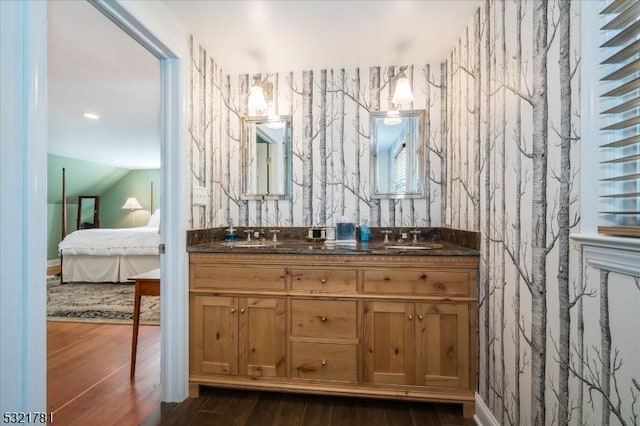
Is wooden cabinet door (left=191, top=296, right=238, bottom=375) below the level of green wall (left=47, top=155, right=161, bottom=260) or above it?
below

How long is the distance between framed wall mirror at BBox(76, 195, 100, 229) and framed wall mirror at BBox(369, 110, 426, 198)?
278 inches

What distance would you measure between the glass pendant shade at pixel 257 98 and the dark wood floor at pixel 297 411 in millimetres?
2074

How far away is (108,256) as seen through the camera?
174 inches

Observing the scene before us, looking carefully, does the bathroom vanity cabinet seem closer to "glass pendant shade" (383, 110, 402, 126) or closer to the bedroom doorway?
the bedroom doorway

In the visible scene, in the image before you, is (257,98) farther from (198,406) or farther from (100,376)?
(100,376)

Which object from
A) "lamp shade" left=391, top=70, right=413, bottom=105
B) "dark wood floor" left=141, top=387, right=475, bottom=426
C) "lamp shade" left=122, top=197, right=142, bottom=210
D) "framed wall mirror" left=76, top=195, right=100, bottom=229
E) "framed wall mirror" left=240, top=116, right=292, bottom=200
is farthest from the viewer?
"lamp shade" left=122, top=197, right=142, bottom=210

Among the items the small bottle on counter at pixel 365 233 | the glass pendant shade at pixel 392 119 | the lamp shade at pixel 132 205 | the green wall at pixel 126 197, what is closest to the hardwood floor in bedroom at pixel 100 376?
the small bottle on counter at pixel 365 233

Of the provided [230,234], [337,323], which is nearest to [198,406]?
[337,323]

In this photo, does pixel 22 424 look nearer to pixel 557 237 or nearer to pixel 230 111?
pixel 557 237

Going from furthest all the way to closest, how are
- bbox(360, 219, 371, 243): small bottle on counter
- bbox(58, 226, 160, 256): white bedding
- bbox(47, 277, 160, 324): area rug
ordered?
1. bbox(58, 226, 160, 256): white bedding
2. bbox(47, 277, 160, 324): area rug
3. bbox(360, 219, 371, 243): small bottle on counter

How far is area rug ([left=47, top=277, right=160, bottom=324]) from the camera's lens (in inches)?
121

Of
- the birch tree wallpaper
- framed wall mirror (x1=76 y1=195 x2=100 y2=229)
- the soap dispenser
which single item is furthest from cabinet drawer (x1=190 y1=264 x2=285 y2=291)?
framed wall mirror (x1=76 y1=195 x2=100 y2=229)

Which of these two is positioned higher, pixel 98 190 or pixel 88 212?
pixel 98 190

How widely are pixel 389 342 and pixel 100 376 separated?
2.00 metres
